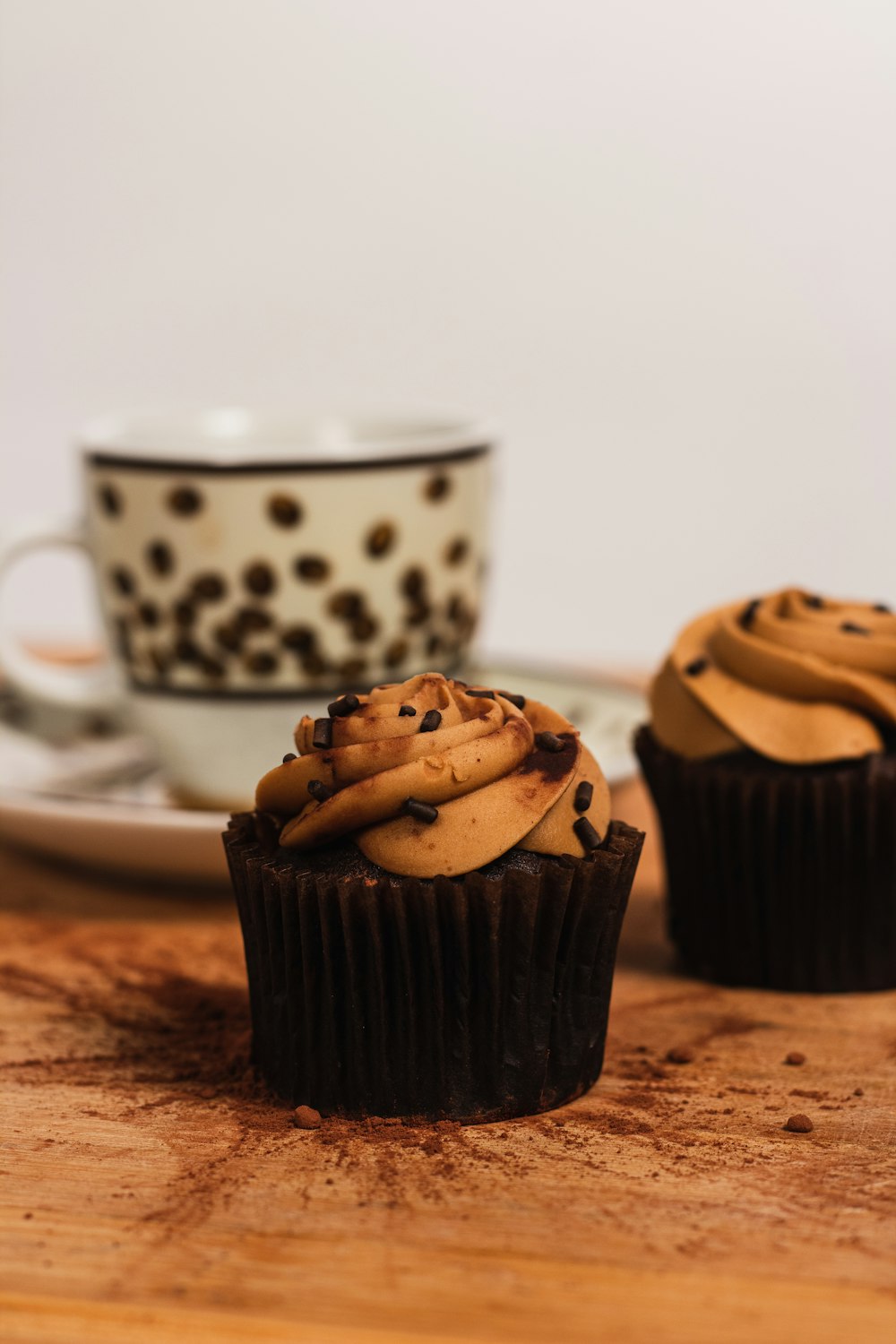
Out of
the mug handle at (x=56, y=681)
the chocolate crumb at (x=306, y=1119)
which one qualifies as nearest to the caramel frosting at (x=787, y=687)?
the chocolate crumb at (x=306, y=1119)

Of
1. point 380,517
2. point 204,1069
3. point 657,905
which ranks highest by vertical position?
point 380,517

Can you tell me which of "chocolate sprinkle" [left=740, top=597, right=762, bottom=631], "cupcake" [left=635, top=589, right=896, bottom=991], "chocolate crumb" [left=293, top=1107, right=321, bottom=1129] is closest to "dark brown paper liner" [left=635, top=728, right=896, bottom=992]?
"cupcake" [left=635, top=589, right=896, bottom=991]

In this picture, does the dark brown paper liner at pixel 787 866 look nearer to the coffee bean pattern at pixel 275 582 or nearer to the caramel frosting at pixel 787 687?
the caramel frosting at pixel 787 687

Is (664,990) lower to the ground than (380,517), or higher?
lower

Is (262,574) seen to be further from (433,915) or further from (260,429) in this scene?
(433,915)

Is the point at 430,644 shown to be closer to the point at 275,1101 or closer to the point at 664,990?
the point at 664,990

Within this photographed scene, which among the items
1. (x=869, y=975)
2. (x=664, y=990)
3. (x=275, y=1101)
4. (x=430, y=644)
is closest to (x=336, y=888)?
(x=275, y=1101)

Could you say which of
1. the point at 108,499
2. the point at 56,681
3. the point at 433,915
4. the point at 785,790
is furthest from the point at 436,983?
the point at 56,681
